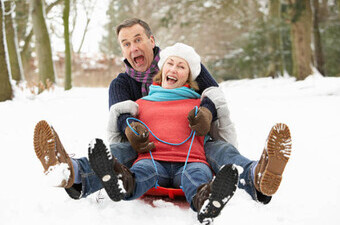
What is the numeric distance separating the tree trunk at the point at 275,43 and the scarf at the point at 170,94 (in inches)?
365

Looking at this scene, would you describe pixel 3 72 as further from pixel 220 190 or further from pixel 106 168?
pixel 220 190

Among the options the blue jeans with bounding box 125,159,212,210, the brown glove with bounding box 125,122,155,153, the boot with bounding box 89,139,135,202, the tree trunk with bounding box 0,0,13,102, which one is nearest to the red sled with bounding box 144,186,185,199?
the blue jeans with bounding box 125,159,212,210

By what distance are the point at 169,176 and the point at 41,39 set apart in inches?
295

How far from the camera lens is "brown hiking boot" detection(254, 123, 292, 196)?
1.48m

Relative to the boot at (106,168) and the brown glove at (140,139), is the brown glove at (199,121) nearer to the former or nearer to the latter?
the brown glove at (140,139)

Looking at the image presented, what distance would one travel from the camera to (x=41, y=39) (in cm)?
830

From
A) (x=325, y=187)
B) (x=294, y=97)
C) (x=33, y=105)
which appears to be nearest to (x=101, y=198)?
(x=325, y=187)

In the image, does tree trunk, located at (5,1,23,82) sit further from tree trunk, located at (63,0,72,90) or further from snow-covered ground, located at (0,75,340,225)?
snow-covered ground, located at (0,75,340,225)

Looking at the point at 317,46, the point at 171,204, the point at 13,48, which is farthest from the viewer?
the point at 317,46

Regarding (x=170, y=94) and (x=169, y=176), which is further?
(x=170, y=94)

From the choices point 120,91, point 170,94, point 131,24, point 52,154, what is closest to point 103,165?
point 52,154

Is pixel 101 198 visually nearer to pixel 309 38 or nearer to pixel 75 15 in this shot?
pixel 309 38

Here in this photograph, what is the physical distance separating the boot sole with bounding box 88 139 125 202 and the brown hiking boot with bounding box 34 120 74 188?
0.56 ft

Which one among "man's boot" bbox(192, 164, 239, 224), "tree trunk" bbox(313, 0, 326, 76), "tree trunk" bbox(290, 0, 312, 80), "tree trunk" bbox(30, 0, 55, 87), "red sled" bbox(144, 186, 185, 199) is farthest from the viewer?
"tree trunk" bbox(313, 0, 326, 76)
